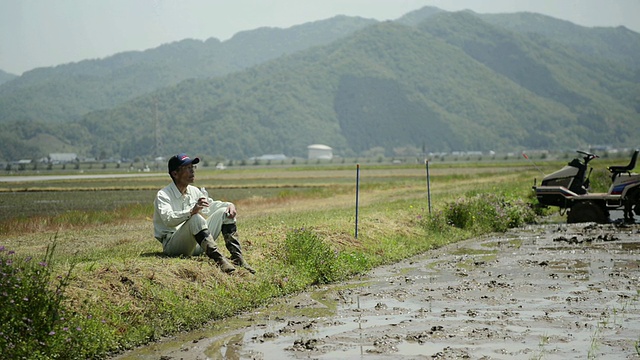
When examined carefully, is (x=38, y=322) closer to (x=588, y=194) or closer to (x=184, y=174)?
(x=184, y=174)

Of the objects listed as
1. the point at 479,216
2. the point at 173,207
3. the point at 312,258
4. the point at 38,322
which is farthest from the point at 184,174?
the point at 479,216

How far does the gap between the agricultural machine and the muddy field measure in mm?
7863

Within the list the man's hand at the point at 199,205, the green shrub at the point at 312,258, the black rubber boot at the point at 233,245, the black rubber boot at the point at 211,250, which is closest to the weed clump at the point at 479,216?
the green shrub at the point at 312,258

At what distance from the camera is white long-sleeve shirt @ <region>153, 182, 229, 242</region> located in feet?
43.5

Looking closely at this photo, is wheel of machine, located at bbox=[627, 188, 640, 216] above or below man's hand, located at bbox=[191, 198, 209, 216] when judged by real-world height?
below

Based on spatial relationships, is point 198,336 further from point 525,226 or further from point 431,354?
point 525,226

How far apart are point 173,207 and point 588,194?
17.3m

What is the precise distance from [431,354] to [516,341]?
1.24 meters

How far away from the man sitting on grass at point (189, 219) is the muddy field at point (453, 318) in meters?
1.35

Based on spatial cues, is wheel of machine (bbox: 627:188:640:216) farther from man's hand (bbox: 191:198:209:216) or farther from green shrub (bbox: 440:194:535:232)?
man's hand (bbox: 191:198:209:216)

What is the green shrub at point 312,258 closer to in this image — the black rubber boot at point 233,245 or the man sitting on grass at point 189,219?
the black rubber boot at point 233,245

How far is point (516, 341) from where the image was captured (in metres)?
10.4

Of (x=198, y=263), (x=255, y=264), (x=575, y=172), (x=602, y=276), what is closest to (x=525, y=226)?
(x=575, y=172)

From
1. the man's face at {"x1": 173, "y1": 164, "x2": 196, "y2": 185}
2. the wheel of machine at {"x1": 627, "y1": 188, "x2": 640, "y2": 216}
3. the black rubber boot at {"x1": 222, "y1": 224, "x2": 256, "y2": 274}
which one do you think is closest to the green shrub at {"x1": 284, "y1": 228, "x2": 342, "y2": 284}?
the black rubber boot at {"x1": 222, "y1": 224, "x2": 256, "y2": 274}
